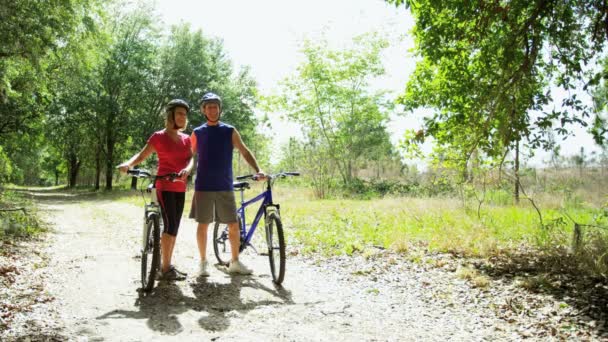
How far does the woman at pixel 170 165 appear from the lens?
538 centimetres

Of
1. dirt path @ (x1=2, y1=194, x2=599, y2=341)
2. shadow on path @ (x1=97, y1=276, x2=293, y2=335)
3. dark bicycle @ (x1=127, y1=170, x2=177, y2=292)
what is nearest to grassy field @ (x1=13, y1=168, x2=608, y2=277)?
dirt path @ (x1=2, y1=194, x2=599, y2=341)

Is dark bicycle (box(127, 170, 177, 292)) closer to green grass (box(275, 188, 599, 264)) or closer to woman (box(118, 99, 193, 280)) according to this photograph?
woman (box(118, 99, 193, 280))

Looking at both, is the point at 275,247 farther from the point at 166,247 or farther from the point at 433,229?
the point at 433,229

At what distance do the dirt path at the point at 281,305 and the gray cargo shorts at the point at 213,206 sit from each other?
79 cm

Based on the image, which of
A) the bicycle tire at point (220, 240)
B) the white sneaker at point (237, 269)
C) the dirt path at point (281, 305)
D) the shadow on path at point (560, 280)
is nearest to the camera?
the dirt path at point (281, 305)

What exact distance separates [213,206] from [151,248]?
0.89 meters

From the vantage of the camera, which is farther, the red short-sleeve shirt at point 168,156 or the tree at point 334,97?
the tree at point 334,97

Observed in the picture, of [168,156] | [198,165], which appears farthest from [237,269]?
[168,156]

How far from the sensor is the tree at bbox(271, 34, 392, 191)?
24891 mm

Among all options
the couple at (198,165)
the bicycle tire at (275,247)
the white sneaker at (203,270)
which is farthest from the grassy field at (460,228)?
the couple at (198,165)

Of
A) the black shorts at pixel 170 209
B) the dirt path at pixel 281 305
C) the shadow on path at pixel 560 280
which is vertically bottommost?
the dirt path at pixel 281 305

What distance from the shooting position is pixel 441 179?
30.4 ft

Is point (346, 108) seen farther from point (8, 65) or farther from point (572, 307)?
point (572, 307)

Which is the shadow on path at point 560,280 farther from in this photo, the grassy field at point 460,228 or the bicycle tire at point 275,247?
the bicycle tire at point 275,247
